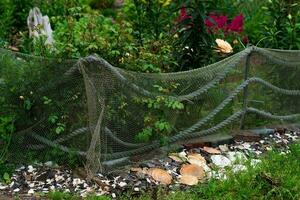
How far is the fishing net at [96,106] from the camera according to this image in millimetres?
4902

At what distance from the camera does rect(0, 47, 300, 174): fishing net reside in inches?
193

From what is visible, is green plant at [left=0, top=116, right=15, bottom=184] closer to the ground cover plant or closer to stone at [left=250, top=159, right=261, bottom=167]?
the ground cover plant

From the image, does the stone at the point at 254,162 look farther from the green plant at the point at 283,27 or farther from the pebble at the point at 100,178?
the green plant at the point at 283,27

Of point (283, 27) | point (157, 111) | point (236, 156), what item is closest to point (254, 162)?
point (236, 156)

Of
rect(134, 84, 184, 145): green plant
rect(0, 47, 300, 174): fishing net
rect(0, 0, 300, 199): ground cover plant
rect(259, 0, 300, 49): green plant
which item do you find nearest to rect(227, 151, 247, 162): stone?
rect(0, 0, 300, 199): ground cover plant

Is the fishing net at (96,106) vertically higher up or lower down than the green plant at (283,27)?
lower down

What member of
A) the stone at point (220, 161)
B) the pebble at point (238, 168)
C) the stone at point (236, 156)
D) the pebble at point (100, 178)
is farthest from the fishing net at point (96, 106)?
the pebble at point (238, 168)

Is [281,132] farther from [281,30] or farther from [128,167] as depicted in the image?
[128,167]

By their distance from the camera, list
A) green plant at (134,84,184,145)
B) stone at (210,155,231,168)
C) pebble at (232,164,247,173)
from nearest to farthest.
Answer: green plant at (134,84,184,145) < pebble at (232,164,247,173) < stone at (210,155,231,168)

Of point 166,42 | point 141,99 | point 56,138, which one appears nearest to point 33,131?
point 56,138

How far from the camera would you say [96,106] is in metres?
4.84

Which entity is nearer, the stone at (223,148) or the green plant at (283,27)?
the stone at (223,148)

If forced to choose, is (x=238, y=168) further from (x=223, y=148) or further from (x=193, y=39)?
(x=193, y=39)

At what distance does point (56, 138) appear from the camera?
5.12m
